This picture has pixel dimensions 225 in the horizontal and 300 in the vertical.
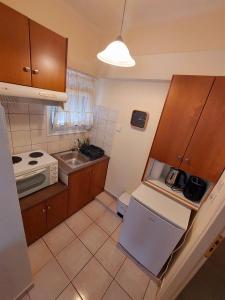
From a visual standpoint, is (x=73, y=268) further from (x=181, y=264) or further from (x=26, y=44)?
(x=26, y=44)

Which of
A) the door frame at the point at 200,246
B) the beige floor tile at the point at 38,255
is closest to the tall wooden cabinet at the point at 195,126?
the door frame at the point at 200,246

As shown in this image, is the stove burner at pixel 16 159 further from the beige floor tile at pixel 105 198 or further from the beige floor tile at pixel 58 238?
the beige floor tile at pixel 105 198

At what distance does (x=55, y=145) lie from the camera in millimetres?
2045

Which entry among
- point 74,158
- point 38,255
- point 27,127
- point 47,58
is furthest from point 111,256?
point 47,58

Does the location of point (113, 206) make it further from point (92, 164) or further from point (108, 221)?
point (92, 164)

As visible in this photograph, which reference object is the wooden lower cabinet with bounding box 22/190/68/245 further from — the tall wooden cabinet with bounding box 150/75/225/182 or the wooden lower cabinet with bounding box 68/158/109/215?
the tall wooden cabinet with bounding box 150/75/225/182

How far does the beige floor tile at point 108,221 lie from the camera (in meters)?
1.96

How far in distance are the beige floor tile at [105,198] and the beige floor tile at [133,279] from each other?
2.89ft

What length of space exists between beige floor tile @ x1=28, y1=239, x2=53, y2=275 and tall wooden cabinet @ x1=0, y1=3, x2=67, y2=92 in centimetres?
174

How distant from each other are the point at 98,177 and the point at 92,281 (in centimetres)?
126

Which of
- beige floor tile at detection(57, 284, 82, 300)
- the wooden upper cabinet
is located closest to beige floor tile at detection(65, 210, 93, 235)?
beige floor tile at detection(57, 284, 82, 300)

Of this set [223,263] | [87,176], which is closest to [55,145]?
[87,176]

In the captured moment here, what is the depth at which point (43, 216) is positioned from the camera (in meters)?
1.57

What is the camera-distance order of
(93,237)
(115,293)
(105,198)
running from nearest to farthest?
(115,293), (93,237), (105,198)
